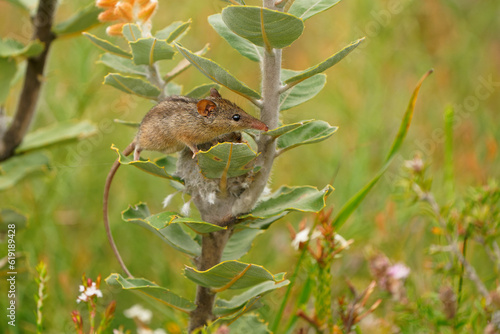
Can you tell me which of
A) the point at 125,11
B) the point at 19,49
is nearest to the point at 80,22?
the point at 19,49

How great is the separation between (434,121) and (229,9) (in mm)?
3198

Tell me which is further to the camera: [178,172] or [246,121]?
[178,172]

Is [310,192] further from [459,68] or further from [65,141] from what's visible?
[459,68]

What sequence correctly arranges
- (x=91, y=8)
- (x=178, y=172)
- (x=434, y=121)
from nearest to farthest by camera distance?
(x=178, y=172) < (x=91, y=8) < (x=434, y=121)

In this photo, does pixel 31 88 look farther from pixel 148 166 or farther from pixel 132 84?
pixel 148 166

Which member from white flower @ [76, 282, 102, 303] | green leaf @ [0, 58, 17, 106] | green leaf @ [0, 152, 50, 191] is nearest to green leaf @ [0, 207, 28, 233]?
green leaf @ [0, 152, 50, 191]

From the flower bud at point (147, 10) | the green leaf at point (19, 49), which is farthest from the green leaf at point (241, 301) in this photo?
the green leaf at point (19, 49)

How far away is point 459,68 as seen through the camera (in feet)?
14.0

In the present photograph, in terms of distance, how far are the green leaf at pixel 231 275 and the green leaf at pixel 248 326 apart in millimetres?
235

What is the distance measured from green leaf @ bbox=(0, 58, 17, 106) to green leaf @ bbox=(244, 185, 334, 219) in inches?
50.8

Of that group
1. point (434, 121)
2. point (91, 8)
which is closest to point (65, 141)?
point (91, 8)

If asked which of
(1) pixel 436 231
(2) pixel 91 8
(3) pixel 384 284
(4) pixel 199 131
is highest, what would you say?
(2) pixel 91 8

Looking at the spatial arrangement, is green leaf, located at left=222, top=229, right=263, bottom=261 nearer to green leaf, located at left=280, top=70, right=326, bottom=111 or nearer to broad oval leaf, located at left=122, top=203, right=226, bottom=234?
broad oval leaf, located at left=122, top=203, right=226, bottom=234

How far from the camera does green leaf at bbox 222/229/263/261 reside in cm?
159
